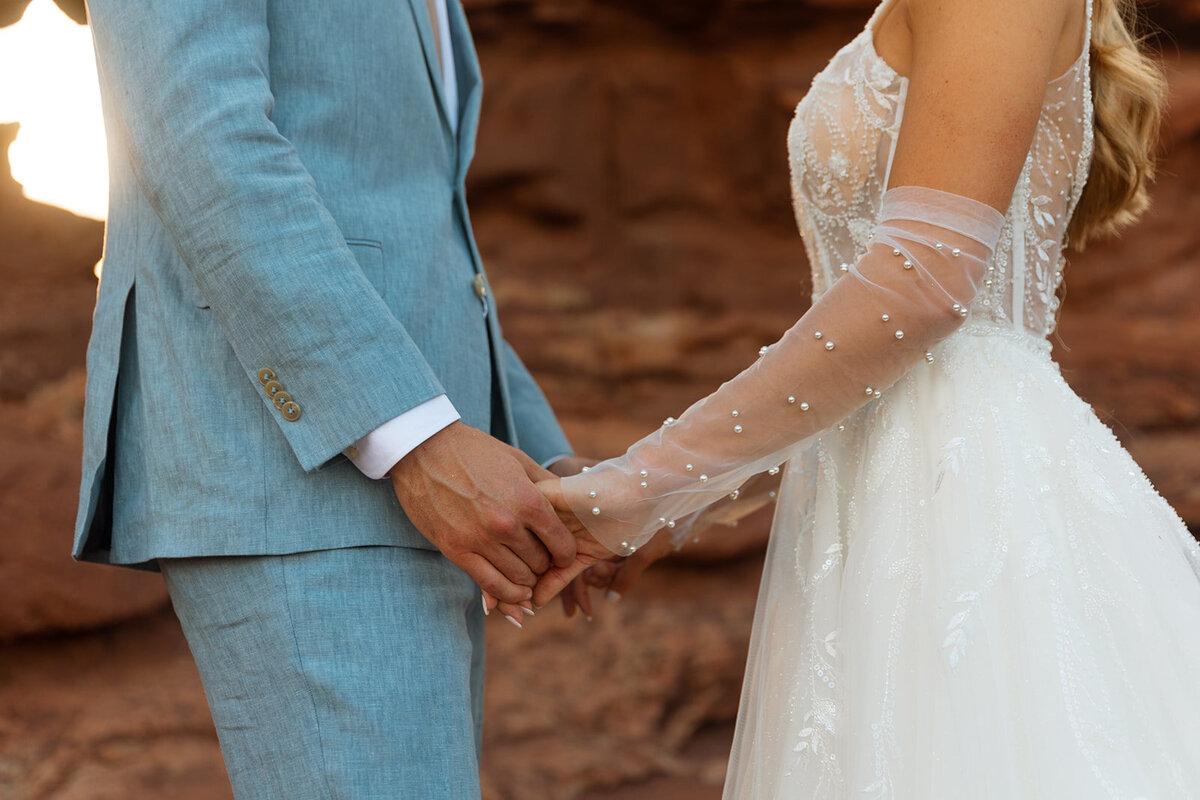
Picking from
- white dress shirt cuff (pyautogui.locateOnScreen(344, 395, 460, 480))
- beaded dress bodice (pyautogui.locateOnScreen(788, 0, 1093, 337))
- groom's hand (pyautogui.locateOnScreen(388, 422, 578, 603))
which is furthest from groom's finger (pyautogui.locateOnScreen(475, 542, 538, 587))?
beaded dress bodice (pyautogui.locateOnScreen(788, 0, 1093, 337))

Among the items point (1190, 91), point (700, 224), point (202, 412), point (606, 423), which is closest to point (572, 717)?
point (606, 423)

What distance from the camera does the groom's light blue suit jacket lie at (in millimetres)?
946

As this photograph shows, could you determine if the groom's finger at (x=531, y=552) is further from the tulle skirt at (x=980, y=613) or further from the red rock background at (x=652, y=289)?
the red rock background at (x=652, y=289)

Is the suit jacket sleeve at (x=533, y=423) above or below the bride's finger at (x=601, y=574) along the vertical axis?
above

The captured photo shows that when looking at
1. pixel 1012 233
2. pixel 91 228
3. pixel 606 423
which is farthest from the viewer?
pixel 606 423

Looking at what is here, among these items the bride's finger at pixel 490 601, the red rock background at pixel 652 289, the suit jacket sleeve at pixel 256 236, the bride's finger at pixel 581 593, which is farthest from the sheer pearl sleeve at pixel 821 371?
the red rock background at pixel 652 289

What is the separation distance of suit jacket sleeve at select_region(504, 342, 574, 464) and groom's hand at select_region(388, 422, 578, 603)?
0.36m

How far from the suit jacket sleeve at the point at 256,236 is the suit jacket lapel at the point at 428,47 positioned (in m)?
0.22

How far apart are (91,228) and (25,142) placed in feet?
0.89

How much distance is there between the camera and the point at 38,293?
278 cm

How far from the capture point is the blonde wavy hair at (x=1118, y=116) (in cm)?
115

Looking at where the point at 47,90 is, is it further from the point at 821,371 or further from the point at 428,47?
the point at 821,371

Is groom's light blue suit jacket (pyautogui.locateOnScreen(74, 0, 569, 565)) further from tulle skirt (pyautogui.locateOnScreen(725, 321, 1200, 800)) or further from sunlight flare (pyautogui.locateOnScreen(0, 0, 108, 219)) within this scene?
sunlight flare (pyautogui.locateOnScreen(0, 0, 108, 219))

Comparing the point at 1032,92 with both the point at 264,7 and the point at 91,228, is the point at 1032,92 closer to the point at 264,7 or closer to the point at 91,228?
the point at 264,7
